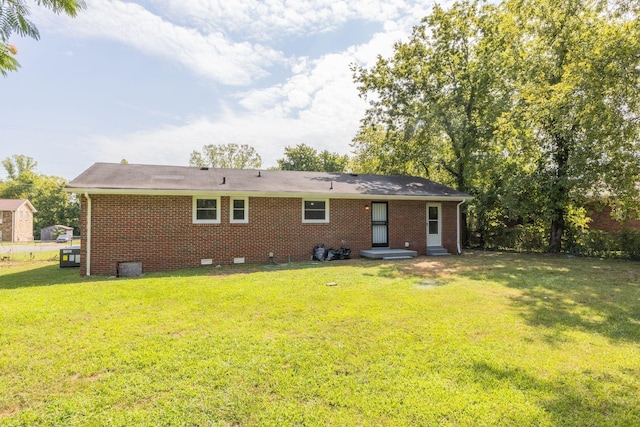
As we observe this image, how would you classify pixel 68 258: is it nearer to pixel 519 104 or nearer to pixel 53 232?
pixel 519 104

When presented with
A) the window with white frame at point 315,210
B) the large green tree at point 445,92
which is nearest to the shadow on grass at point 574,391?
the window with white frame at point 315,210

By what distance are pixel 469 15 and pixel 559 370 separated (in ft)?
61.0

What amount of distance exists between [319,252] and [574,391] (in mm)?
9137

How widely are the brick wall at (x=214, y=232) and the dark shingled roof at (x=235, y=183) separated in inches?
16.4

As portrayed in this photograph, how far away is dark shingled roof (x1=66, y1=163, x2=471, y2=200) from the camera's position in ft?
32.6

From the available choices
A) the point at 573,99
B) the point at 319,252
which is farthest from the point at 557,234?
the point at 319,252

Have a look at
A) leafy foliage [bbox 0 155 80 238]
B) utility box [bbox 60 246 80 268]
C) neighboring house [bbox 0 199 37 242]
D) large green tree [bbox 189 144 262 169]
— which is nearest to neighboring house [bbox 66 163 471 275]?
utility box [bbox 60 246 80 268]

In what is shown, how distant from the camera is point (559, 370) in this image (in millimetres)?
3465

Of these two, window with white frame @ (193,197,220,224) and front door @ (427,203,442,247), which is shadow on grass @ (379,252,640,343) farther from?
window with white frame @ (193,197,220,224)

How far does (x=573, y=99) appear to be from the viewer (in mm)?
10430

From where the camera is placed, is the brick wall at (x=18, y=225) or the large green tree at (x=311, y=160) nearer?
the brick wall at (x=18, y=225)

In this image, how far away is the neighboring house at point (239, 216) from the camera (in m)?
9.72

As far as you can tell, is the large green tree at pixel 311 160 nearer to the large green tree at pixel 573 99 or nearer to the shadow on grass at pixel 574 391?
the large green tree at pixel 573 99

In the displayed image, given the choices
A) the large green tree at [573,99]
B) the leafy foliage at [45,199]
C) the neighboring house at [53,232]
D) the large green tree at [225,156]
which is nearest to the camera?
the large green tree at [573,99]
